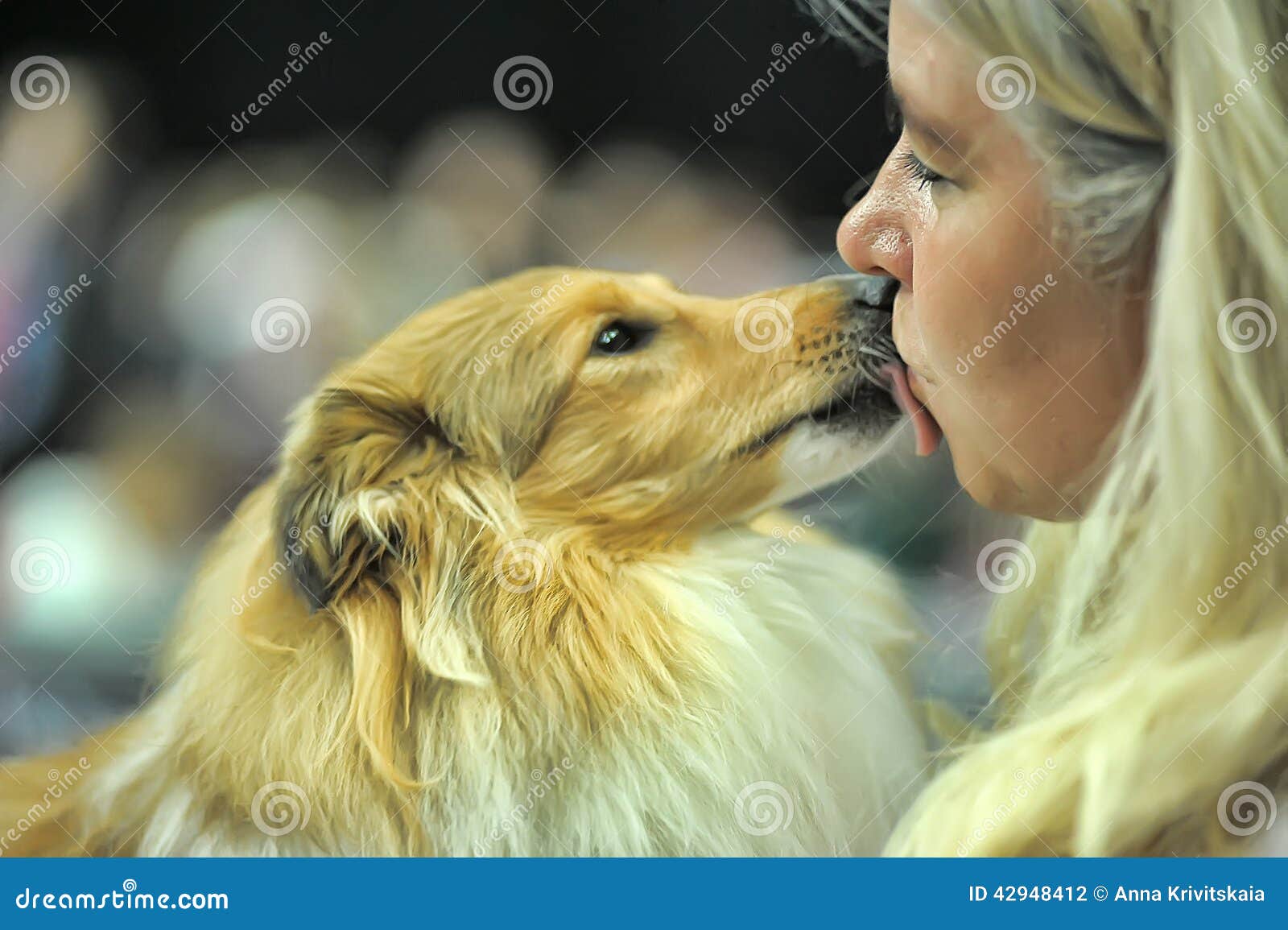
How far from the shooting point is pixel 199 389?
259 centimetres

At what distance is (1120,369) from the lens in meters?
2.42

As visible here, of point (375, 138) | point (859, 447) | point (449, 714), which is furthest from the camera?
point (375, 138)

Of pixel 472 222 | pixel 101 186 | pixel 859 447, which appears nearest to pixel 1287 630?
pixel 859 447

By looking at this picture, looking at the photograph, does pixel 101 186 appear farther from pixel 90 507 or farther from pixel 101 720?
pixel 101 720

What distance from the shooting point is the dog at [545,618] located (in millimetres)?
2291

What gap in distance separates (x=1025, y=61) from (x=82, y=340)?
2.34m
